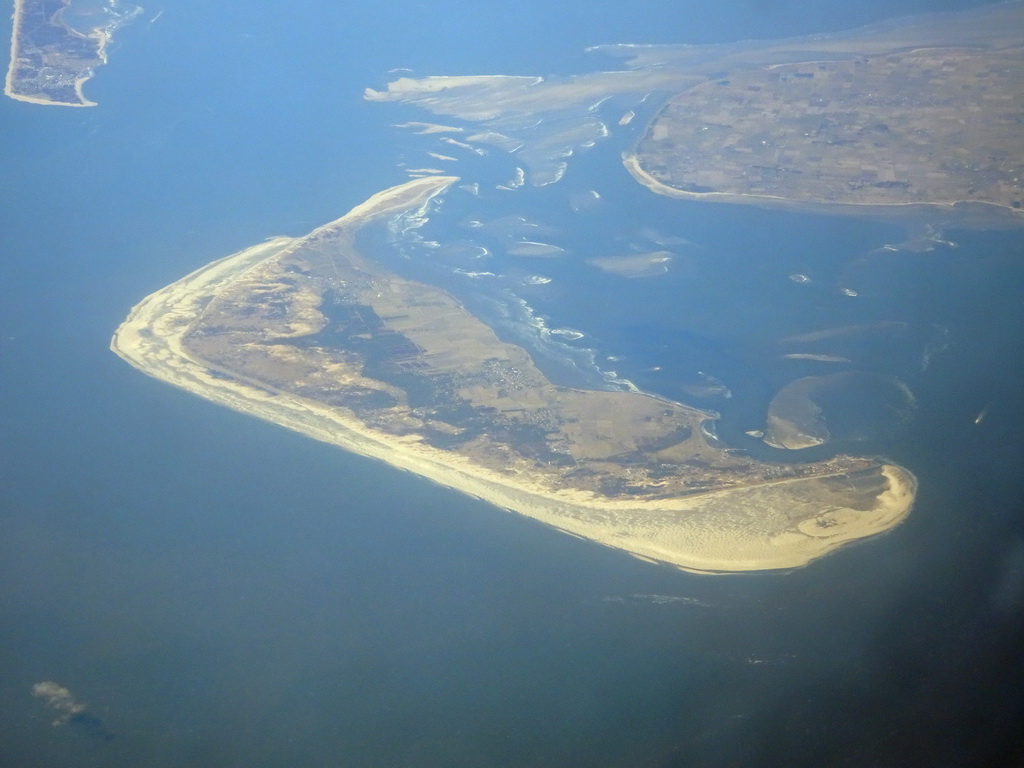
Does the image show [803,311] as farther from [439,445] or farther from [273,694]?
[273,694]

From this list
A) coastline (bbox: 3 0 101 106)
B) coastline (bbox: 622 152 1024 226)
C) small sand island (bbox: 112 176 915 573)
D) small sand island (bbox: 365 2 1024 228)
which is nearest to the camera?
small sand island (bbox: 112 176 915 573)

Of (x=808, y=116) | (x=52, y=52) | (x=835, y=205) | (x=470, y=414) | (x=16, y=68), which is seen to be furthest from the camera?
(x=52, y=52)

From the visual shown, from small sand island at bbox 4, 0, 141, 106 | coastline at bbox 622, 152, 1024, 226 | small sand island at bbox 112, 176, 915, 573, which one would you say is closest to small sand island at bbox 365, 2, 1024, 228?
coastline at bbox 622, 152, 1024, 226

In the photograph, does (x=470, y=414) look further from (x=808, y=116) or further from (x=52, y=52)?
(x=52, y=52)

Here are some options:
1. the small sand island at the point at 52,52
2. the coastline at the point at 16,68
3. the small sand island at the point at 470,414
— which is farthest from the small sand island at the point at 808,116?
the small sand island at the point at 52,52

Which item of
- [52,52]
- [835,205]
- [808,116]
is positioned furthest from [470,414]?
[52,52]

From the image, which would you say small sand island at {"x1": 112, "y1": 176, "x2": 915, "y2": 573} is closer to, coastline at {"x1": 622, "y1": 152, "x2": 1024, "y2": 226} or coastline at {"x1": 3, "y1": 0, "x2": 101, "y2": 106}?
coastline at {"x1": 622, "y1": 152, "x2": 1024, "y2": 226}
